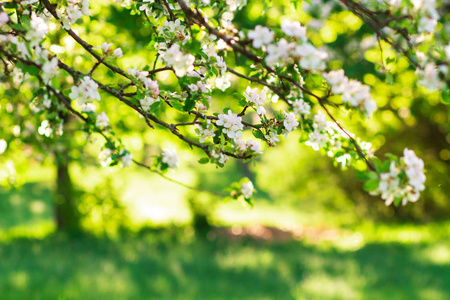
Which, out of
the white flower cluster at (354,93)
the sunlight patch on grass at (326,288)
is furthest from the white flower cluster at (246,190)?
the sunlight patch on grass at (326,288)

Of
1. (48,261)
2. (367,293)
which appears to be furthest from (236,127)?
(48,261)

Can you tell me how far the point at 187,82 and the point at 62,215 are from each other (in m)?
8.53

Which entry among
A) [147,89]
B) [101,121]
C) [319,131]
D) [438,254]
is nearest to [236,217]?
[438,254]

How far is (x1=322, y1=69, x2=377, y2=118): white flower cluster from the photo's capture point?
1616 millimetres

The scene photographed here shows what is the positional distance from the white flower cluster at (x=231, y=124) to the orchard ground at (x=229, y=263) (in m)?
3.27

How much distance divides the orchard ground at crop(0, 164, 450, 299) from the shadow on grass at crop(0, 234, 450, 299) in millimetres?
14

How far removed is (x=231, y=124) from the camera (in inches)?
81.0

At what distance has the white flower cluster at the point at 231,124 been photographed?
2041mm

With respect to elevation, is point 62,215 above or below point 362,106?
below

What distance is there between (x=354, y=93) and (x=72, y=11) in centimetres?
141

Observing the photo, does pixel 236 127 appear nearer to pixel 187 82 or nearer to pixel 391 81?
pixel 187 82

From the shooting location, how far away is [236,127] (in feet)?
6.79

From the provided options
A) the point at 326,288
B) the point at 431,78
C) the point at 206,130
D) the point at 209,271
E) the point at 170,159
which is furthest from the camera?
the point at 209,271

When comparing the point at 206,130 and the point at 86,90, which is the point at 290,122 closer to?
the point at 206,130
